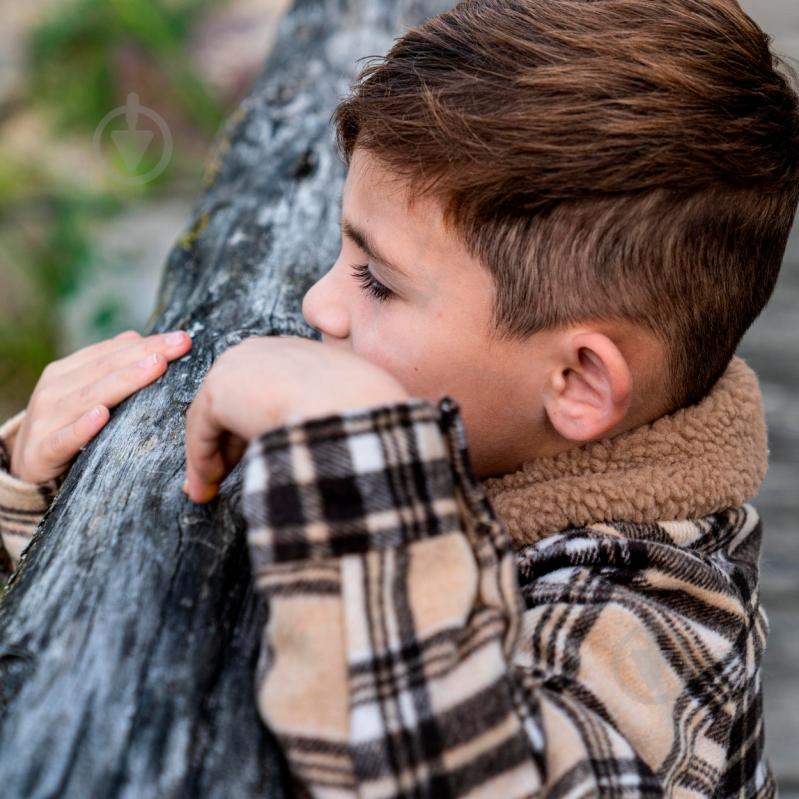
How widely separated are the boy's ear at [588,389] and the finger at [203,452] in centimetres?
52

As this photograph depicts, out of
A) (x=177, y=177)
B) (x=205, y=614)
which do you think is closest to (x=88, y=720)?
(x=205, y=614)

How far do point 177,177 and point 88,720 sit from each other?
513cm

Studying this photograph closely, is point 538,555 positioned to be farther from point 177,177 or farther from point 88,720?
point 177,177

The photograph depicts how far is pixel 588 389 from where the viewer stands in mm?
1461

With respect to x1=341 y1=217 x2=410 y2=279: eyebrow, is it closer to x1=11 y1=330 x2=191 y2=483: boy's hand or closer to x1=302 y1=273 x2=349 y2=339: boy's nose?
x1=302 y1=273 x2=349 y2=339: boy's nose

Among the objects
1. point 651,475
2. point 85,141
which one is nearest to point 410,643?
point 651,475

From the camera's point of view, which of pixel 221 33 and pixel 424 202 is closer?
pixel 424 202

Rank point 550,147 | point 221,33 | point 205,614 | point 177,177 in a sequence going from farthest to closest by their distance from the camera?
point 221,33 < point 177,177 < point 550,147 < point 205,614

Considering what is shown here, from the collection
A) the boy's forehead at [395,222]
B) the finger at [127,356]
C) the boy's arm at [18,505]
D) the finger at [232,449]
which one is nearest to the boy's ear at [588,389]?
the boy's forehead at [395,222]

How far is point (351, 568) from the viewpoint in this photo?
1.04 meters

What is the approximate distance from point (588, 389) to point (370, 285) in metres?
0.36

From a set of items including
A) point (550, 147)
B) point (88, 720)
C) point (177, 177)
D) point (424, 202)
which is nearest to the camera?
point (88, 720)

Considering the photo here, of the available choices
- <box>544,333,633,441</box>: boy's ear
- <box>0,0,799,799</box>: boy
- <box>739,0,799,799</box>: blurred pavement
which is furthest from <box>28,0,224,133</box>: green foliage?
<box>544,333,633,441</box>: boy's ear

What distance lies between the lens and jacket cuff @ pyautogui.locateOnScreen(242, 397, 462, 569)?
3.44 feet
